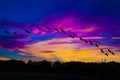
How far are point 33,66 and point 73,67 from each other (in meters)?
22.8

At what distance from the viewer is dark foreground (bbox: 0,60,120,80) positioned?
57.8m

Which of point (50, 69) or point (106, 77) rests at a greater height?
point (50, 69)

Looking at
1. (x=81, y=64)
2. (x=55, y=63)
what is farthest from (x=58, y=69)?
(x=81, y=64)

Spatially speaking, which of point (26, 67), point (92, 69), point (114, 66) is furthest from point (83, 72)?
point (26, 67)

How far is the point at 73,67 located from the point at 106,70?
17869 millimetres

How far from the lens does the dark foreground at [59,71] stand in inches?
2274

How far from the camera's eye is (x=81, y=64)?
250 ft

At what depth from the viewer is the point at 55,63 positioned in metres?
83.4

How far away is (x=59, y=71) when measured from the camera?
7812cm

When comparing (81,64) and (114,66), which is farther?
(81,64)

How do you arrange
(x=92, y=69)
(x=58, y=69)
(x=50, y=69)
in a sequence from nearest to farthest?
(x=92, y=69), (x=58, y=69), (x=50, y=69)

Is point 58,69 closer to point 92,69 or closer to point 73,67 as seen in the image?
point 73,67

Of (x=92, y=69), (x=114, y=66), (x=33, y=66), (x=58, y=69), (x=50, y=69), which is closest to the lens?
(x=114, y=66)

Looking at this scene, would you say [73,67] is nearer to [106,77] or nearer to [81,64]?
[81,64]
